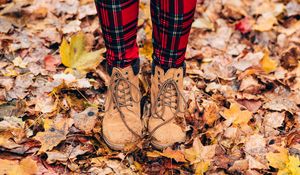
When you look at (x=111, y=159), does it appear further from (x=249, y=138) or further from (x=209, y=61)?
(x=209, y=61)

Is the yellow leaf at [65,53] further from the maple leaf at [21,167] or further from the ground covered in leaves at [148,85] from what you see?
the maple leaf at [21,167]

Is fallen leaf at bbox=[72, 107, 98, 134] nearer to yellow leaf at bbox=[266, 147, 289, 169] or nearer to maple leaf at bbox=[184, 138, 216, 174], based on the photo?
maple leaf at bbox=[184, 138, 216, 174]

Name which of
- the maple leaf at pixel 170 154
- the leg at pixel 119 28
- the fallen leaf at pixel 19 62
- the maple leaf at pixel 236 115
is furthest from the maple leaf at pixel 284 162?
the fallen leaf at pixel 19 62

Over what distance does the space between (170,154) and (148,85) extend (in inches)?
14.5

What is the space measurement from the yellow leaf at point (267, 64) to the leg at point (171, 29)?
593 millimetres

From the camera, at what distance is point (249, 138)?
1426 millimetres

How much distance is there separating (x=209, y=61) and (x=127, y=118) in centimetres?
60

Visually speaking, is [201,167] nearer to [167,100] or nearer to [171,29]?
[167,100]

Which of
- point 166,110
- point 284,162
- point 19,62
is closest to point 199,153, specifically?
point 166,110

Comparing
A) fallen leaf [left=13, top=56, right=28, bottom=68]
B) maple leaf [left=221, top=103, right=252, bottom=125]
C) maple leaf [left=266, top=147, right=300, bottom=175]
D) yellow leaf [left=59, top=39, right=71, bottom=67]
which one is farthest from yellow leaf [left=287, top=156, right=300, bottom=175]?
fallen leaf [left=13, top=56, right=28, bottom=68]

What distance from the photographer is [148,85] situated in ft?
5.22

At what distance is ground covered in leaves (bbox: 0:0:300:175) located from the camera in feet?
4.33

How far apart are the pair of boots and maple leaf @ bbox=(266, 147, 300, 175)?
31 cm

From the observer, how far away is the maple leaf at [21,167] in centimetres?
122
